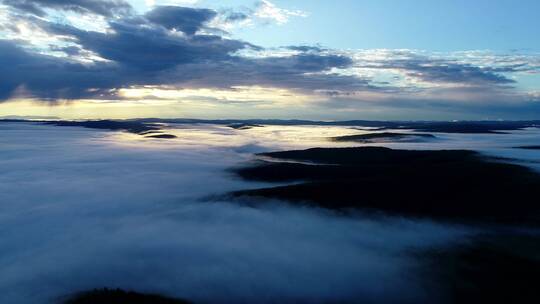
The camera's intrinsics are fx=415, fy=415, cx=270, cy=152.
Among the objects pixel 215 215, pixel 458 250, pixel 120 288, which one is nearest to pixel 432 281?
pixel 458 250

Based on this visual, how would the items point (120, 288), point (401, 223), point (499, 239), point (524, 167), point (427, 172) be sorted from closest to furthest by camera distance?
point (120, 288), point (499, 239), point (401, 223), point (427, 172), point (524, 167)

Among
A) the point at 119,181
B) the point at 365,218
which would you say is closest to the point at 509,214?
the point at 365,218

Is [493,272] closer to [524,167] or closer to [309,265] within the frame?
[309,265]

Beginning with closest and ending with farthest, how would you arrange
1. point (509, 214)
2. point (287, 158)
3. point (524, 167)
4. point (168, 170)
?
point (509, 214), point (524, 167), point (168, 170), point (287, 158)

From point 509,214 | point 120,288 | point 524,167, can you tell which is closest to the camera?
point 120,288

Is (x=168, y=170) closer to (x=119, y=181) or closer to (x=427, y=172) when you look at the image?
(x=119, y=181)

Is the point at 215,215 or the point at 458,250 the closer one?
Answer: the point at 458,250

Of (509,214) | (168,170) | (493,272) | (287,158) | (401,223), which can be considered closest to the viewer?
(493,272)

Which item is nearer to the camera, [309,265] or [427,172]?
[309,265]
